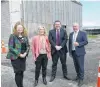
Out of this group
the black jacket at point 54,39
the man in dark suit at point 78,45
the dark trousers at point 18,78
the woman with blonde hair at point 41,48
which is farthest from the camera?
the black jacket at point 54,39

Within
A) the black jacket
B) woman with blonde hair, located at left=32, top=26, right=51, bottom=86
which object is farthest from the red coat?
the black jacket

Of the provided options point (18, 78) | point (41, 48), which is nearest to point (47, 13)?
point (41, 48)

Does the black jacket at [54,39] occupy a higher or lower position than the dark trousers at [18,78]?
higher

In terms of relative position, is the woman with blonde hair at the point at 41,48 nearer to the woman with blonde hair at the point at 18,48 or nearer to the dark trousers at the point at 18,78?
the woman with blonde hair at the point at 18,48

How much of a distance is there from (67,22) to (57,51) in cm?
2768

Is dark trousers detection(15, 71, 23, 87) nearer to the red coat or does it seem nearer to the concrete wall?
the red coat

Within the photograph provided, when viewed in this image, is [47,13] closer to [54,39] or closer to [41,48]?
[54,39]

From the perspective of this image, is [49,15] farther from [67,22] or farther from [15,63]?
[15,63]

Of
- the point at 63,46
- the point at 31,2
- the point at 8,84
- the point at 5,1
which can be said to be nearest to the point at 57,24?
the point at 63,46

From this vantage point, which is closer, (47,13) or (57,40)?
(57,40)

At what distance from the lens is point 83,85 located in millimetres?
8750

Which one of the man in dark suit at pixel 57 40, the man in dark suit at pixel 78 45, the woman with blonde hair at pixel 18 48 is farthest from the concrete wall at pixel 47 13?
the woman with blonde hair at pixel 18 48

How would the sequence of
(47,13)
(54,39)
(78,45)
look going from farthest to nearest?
(47,13), (54,39), (78,45)

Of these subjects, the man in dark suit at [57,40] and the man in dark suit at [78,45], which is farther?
the man in dark suit at [57,40]
